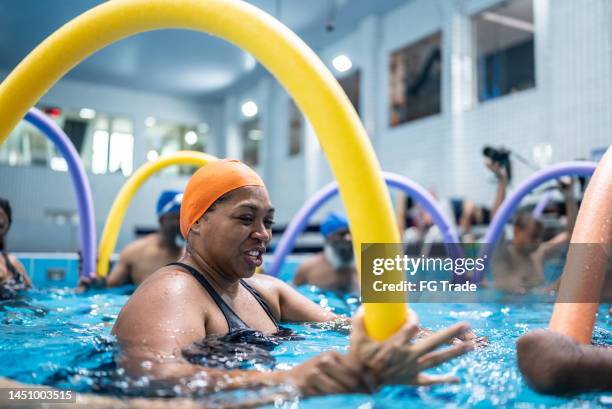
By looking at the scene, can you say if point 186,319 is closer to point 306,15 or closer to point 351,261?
point 351,261

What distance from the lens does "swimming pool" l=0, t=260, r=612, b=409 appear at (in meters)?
1.57

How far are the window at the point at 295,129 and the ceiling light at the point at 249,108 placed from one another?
1148 millimetres

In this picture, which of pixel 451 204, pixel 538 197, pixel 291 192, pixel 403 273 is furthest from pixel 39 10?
pixel 403 273

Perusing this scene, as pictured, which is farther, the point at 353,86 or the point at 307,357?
the point at 353,86

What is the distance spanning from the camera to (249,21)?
1.40 metres

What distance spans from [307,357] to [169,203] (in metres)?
Result: 3.44

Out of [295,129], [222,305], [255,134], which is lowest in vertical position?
[222,305]

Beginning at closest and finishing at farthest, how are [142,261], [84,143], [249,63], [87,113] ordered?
[142,261], [249,63], [84,143], [87,113]

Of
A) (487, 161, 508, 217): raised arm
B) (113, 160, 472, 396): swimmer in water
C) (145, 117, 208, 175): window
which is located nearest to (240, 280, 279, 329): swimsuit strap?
(113, 160, 472, 396): swimmer in water

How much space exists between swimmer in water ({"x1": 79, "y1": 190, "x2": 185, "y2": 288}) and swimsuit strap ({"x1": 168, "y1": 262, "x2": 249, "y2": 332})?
121 inches

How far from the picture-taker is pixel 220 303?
212 centimetres

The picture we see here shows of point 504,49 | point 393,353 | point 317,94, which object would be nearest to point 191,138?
point 504,49

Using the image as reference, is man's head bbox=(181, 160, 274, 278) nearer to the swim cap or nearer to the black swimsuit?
the swim cap

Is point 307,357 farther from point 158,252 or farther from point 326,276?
point 326,276
